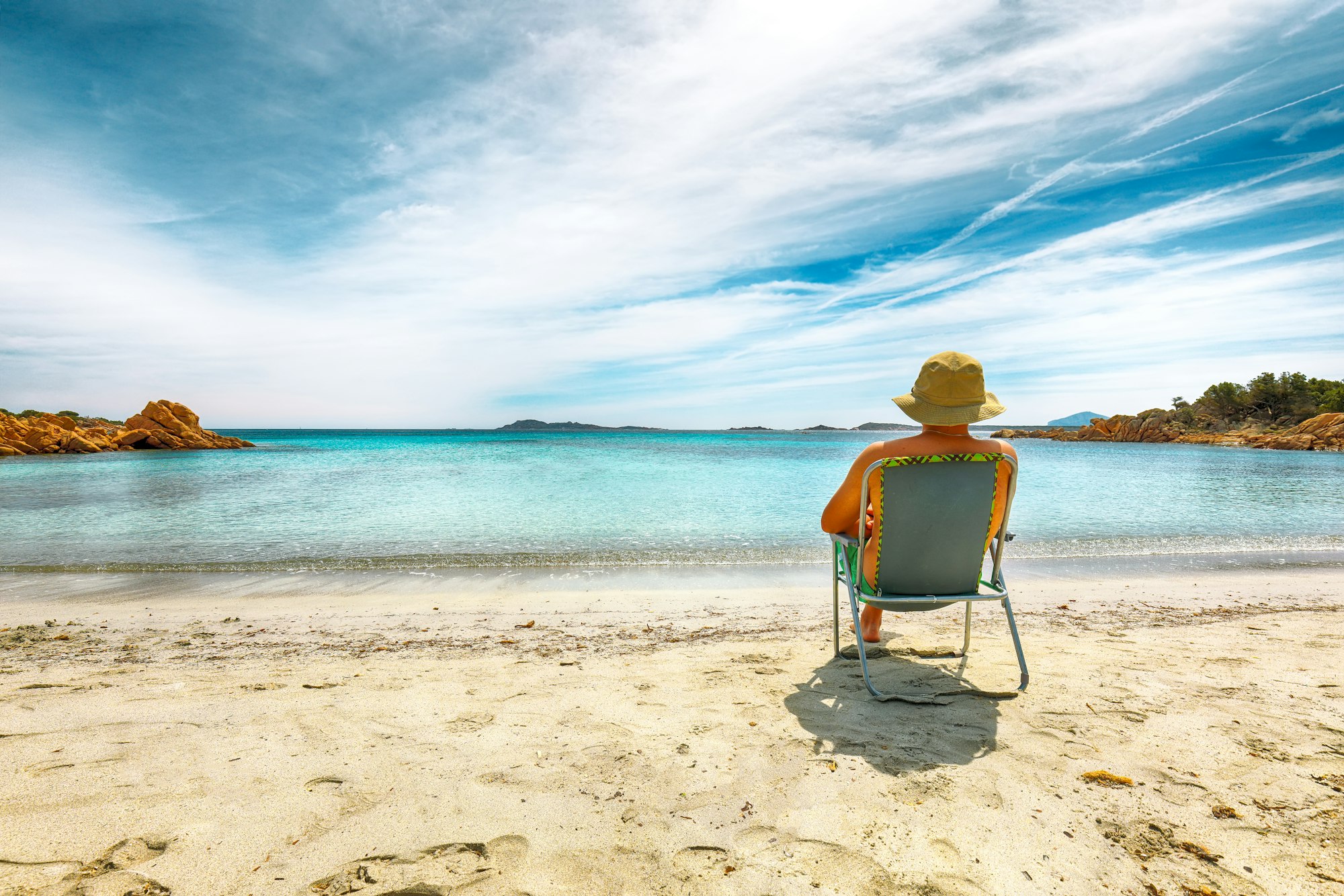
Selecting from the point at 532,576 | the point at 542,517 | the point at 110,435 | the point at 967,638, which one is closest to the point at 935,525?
the point at 967,638

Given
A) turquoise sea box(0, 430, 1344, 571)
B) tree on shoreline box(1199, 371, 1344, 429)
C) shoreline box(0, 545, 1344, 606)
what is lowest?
shoreline box(0, 545, 1344, 606)

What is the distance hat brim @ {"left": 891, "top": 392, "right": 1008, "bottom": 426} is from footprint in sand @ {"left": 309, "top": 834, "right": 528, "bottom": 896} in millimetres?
2760

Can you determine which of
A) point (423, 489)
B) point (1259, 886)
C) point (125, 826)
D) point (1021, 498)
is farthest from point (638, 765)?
point (423, 489)

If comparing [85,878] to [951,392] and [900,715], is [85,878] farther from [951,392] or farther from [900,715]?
[951,392]

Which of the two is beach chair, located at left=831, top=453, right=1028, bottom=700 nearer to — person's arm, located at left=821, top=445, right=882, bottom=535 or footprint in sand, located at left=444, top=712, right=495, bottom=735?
person's arm, located at left=821, top=445, right=882, bottom=535

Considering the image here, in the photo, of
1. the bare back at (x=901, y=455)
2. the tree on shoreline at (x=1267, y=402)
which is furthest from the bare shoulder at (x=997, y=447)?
the tree on shoreline at (x=1267, y=402)

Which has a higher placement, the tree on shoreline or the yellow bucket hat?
the tree on shoreline

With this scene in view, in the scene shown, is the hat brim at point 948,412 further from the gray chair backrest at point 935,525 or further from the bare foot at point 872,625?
the bare foot at point 872,625

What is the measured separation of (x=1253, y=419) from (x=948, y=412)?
75.0 m

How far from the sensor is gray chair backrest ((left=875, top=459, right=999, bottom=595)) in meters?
3.30

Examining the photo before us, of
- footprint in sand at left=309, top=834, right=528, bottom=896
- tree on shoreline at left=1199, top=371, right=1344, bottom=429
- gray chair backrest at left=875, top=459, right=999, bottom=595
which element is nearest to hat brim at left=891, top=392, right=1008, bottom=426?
gray chair backrest at left=875, top=459, right=999, bottom=595

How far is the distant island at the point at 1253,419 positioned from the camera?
40406 millimetres

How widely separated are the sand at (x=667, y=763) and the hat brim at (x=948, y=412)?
5.21 ft

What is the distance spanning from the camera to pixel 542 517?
11.4 m
